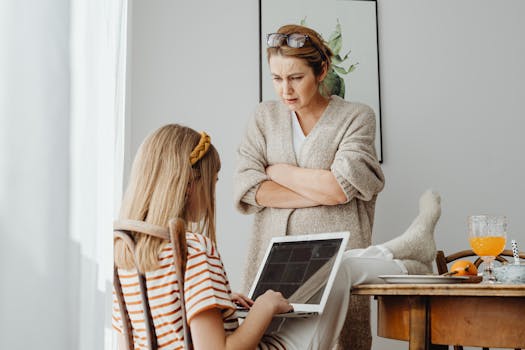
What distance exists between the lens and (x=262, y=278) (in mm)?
1403

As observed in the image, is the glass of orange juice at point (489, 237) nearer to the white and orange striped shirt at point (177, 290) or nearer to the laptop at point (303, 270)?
the laptop at point (303, 270)

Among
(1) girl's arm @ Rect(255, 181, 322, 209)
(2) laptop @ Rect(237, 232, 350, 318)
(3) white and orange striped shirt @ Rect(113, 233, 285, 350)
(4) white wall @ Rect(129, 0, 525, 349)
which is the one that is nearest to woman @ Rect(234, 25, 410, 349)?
(1) girl's arm @ Rect(255, 181, 322, 209)

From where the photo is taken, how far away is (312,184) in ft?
6.00

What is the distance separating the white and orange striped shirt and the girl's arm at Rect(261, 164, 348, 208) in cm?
76

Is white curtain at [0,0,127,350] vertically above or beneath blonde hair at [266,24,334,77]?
beneath

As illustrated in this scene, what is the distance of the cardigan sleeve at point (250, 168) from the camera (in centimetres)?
189

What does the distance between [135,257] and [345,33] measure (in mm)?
1915

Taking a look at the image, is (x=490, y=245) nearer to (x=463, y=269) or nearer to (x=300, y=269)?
(x=463, y=269)

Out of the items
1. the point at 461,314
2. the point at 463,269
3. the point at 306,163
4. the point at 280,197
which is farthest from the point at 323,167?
the point at 461,314

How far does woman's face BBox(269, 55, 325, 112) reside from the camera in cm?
192

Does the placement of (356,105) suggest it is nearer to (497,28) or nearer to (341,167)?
(341,167)

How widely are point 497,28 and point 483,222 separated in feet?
5.76

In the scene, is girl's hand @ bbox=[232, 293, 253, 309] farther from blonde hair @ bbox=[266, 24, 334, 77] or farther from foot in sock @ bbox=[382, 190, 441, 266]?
blonde hair @ bbox=[266, 24, 334, 77]

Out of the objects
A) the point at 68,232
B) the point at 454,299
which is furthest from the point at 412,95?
the point at 68,232
